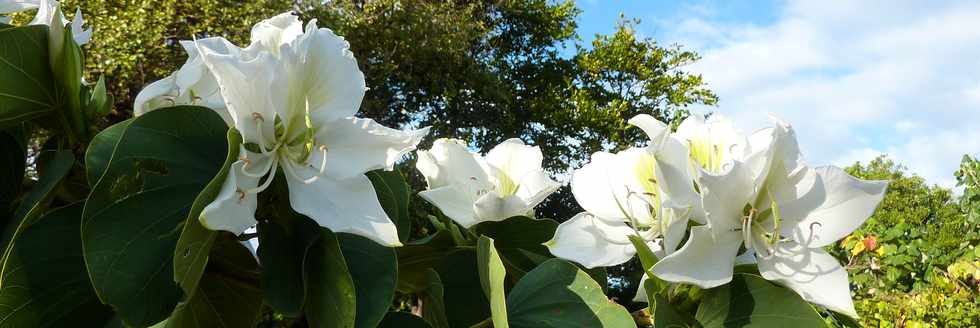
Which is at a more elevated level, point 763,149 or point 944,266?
point 763,149

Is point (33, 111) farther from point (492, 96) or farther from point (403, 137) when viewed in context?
point (492, 96)

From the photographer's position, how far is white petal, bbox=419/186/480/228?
20.9 inches

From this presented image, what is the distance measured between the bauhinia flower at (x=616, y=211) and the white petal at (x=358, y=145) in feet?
0.40

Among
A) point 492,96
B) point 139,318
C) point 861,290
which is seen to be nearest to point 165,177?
point 139,318

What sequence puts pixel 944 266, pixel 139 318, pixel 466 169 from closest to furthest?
pixel 139 318, pixel 466 169, pixel 944 266

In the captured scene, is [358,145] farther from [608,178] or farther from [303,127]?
[608,178]

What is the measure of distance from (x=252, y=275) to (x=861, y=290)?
383 cm

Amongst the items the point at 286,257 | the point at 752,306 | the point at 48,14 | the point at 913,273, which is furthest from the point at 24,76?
the point at 913,273

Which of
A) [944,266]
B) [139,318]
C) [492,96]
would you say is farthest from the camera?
[492,96]

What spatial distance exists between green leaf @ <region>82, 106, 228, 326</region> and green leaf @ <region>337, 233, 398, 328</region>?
80 mm

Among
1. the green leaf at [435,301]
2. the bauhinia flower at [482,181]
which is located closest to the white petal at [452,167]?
the bauhinia flower at [482,181]

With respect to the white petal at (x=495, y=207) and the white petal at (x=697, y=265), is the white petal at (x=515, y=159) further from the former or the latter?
the white petal at (x=697, y=265)

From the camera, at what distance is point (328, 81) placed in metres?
0.40

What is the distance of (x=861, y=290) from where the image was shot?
3.71 meters
